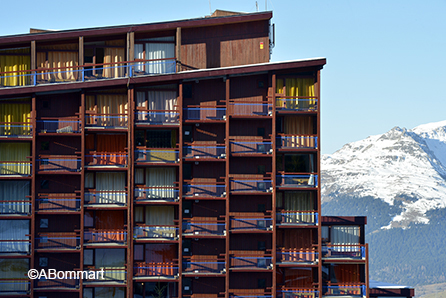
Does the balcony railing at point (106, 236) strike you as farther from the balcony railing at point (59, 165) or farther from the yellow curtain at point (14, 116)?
the yellow curtain at point (14, 116)

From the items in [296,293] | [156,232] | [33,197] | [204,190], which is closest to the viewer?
[33,197]

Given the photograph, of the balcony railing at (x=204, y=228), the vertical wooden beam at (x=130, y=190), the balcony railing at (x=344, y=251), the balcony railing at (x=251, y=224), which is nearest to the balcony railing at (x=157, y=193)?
the vertical wooden beam at (x=130, y=190)

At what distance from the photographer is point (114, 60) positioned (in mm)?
53500

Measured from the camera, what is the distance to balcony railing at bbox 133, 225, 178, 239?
51.3 meters

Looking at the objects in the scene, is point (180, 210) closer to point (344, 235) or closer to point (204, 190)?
point (204, 190)

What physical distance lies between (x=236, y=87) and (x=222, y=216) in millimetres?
11085

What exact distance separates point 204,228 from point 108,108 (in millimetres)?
12872

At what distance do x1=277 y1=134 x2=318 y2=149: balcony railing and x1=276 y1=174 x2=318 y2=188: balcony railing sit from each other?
8.05ft

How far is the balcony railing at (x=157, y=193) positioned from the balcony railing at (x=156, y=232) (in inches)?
91.0

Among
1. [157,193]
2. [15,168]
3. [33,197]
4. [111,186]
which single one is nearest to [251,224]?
[157,193]

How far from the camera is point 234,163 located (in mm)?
53031

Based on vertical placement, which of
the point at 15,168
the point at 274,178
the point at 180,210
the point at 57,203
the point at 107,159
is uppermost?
the point at 107,159

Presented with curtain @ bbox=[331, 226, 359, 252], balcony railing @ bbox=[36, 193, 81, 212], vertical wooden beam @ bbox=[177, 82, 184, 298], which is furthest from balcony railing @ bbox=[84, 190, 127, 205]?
curtain @ bbox=[331, 226, 359, 252]

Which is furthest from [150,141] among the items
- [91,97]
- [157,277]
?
[157,277]
